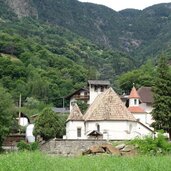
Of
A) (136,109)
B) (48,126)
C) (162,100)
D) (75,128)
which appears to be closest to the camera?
(162,100)

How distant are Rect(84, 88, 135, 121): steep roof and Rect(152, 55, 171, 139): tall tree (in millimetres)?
2688

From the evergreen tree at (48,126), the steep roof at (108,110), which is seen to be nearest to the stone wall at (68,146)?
the steep roof at (108,110)

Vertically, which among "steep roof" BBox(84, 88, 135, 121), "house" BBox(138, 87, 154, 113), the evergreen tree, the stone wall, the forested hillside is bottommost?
the stone wall

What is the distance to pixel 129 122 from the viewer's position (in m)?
57.8

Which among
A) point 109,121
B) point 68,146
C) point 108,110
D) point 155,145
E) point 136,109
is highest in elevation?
point 136,109

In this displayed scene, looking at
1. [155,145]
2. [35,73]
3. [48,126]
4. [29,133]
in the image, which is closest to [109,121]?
[48,126]

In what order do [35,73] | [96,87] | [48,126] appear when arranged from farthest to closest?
[35,73] < [96,87] < [48,126]

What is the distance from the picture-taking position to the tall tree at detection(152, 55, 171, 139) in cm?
5705

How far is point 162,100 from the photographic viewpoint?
57.8m

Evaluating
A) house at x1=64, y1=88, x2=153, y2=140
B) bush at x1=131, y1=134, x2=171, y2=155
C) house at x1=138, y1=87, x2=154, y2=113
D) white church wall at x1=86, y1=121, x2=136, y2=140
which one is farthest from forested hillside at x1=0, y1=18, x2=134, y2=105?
bush at x1=131, y1=134, x2=171, y2=155

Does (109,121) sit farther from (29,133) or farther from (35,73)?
(35,73)

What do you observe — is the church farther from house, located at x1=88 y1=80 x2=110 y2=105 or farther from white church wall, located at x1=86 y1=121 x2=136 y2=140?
house, located at x1=88 y1=80 x2=110 y2=105

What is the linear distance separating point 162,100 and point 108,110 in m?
5.47

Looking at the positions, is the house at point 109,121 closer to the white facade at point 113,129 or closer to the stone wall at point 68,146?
the white facade at point 113,129
